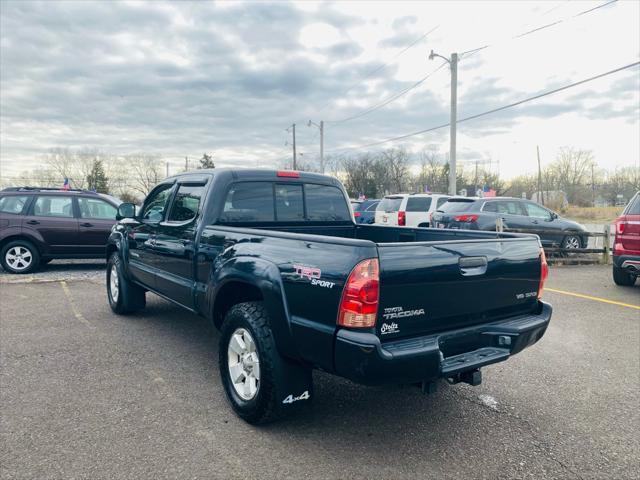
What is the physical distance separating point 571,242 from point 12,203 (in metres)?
13.5

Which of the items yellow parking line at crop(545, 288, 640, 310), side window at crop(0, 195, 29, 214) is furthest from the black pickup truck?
side window at crop(0, 195, 29, 214)

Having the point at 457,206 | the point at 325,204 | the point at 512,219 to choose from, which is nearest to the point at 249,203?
the point at 325,204

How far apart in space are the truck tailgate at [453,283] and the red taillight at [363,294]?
Result: 46 mm

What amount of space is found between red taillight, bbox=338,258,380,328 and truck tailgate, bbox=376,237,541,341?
0.15 ft

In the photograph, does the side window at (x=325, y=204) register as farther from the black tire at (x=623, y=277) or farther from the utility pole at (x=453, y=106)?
the utility pole at (x=453, y=106)

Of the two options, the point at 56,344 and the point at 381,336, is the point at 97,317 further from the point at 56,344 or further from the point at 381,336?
the point at 381,336

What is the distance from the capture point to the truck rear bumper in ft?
8.86

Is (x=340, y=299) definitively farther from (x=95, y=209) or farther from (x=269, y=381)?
(x=95, y=209)

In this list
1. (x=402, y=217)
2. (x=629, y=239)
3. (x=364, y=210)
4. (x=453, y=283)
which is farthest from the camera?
(x=364, y=210)

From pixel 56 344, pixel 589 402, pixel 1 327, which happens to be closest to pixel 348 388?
pixel 589 402

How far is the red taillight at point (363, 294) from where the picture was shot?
8.88 ft

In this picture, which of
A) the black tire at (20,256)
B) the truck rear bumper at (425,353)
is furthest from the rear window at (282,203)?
the black tire at (20,256)

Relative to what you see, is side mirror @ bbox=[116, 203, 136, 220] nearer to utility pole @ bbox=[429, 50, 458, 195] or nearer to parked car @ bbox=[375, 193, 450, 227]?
parked car @ bbox=[375, 193, 450, 227]

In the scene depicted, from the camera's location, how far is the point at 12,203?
10.0 meters
